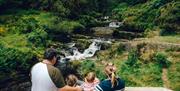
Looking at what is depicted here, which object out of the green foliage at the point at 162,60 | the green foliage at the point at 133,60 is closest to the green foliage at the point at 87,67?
the green foliage at the point at 133,60

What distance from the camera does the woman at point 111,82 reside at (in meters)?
7.21

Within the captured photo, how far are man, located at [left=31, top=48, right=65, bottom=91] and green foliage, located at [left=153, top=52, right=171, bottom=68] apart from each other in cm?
1750

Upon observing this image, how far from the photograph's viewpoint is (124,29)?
121 ft

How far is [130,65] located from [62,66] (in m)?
5.25

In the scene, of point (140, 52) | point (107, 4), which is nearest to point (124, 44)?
point (140, 52)

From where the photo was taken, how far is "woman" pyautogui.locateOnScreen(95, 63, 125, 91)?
721 centimetres

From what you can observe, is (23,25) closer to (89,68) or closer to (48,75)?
(89,68)

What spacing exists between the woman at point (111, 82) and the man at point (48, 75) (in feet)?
3.88

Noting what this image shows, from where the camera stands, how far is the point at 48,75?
6238 mm

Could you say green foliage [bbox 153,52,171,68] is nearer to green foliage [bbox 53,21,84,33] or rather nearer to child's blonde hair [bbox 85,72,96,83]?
green foliage [bbox 53,21,84,33]

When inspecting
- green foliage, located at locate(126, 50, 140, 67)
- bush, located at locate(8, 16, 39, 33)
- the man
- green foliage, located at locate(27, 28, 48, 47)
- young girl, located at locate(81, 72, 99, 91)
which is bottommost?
green foliage, located at locate(126, 50, 140, 67)

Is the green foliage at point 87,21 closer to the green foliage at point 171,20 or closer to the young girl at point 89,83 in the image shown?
the green foliage at point 171,20

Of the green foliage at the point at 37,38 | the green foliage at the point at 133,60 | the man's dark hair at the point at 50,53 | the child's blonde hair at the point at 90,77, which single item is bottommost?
the green foliage at the point at 133,60

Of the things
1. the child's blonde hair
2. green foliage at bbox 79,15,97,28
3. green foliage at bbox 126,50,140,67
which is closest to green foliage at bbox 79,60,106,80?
green foliage at bbox 126,50,140,67
